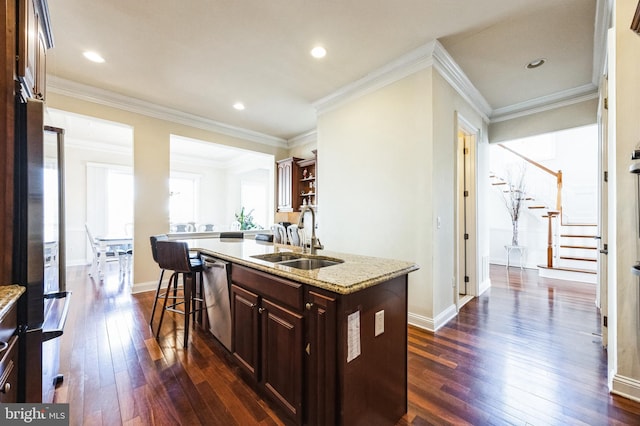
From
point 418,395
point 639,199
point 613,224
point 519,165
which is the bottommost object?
point 418,395

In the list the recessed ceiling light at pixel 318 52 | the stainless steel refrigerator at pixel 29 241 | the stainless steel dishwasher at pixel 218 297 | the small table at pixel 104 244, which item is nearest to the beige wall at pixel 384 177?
the recessed ceiling light at pixel 318 52

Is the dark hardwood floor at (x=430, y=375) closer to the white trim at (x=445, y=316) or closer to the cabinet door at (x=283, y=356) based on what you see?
the white trim at (x=445, y=316)

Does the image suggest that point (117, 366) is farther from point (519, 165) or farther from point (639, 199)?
point (519, 165)

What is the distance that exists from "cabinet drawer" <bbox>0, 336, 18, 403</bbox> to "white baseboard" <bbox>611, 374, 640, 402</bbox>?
3.18m

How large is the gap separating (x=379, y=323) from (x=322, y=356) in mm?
357

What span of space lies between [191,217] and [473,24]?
27.0 feet

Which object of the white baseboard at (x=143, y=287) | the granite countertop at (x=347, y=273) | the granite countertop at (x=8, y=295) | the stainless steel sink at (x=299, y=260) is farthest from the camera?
the white baseboard at (x=143, y=287)

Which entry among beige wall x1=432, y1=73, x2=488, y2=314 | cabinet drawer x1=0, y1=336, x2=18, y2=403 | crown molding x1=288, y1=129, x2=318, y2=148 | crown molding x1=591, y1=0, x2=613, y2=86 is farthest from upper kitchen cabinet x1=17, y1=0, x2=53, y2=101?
crown molding x1=288, y1=129, x2=318, y2=148

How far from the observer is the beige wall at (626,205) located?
65.7 inches

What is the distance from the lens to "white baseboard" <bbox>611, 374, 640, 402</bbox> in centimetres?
167

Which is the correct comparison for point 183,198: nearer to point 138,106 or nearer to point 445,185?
point 138,106

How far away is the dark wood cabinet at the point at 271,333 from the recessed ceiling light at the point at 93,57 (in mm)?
2910

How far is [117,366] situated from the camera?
2053 millimetres

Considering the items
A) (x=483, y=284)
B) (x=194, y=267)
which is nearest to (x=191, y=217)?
(x=194, y=267)
